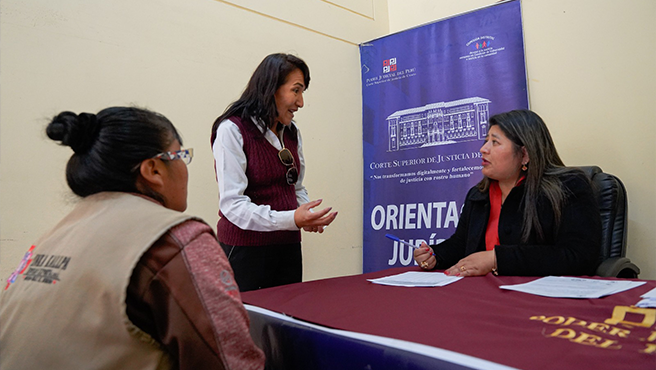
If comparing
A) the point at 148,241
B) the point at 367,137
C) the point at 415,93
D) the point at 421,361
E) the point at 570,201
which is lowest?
the point at 421,361

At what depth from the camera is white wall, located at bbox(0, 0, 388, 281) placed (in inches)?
81.2

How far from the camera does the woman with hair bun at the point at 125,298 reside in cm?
72

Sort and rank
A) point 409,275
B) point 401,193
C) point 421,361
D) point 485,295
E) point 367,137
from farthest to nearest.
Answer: point 367,137, point 401,193, point 409,275, point 485,295, point 421,361

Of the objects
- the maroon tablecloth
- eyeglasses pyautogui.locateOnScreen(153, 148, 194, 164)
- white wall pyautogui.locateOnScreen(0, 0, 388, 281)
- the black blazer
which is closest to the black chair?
the black blazer

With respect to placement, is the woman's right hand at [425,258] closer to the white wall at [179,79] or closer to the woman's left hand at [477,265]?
the woman's left hand at [477,265]

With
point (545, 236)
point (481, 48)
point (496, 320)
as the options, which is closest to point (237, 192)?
point (496, 320)

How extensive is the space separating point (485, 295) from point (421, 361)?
1.58 feet

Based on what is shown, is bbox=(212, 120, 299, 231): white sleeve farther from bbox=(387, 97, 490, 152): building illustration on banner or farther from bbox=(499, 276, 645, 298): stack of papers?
bbox=(387, 97, 490, 152): building illustration on banner

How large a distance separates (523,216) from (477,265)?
0.37 meters

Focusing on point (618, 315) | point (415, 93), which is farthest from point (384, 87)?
point (618, 315)

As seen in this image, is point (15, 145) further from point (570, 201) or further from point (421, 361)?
point (570, 201)

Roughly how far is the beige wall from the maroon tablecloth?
1.51m

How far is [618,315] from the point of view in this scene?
865 mm

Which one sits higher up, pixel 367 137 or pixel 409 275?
pixel 367 137
